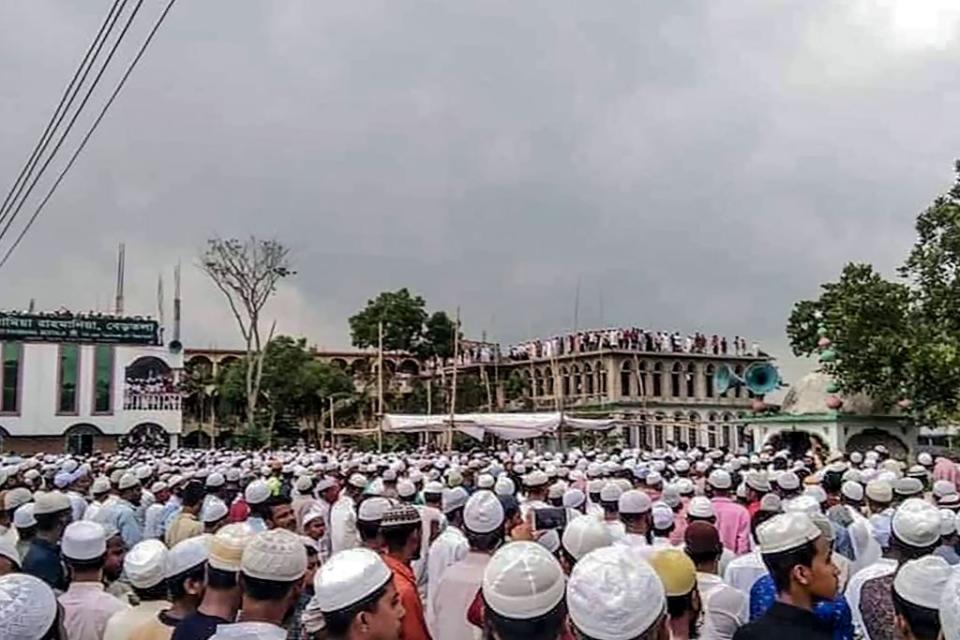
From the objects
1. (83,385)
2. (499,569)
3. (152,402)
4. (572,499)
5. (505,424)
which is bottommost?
(572,499)

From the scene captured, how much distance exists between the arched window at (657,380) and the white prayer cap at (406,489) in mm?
50343

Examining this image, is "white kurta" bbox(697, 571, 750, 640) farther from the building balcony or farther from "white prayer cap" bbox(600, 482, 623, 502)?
the building balcony

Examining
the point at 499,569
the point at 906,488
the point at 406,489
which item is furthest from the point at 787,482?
the point at 499,569

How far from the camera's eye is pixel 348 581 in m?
3.05

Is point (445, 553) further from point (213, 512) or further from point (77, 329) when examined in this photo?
point (77, 329)

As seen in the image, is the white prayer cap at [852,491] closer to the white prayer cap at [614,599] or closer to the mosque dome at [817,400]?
the white prayer cap at [614,599]

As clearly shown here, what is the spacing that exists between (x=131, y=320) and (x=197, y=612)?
45355 millimetres

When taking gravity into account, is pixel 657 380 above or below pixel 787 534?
above

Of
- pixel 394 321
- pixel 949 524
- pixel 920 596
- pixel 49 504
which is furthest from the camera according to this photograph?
pixel 394 321

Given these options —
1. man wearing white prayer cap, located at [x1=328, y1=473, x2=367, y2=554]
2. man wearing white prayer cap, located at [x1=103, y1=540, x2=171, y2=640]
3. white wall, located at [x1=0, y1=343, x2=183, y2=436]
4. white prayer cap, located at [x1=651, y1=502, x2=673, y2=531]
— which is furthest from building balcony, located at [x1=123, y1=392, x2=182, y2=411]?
man wearing white prayer cap, located at [x1=103, y1=540, x2=171, y2=640]

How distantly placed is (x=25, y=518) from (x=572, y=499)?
14.2ft

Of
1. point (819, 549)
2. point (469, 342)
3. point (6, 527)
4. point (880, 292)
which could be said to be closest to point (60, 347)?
point (469, 342)

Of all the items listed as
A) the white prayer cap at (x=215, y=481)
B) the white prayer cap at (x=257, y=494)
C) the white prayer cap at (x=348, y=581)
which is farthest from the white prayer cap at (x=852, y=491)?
the white prayer cap at (x=348, y=581)

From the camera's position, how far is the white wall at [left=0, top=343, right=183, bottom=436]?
1730 inches
